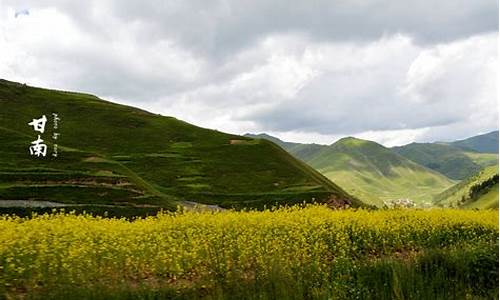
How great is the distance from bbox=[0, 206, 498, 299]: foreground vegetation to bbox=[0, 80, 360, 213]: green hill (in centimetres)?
3317

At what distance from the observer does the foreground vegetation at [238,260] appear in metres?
12.8

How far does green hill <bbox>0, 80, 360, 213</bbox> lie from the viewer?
6028 cm

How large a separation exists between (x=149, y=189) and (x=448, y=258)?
5231cm

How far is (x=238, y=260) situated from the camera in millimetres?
18734

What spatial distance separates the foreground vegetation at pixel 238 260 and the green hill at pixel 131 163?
109ft

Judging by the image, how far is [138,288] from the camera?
45.2ft

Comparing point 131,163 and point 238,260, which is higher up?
point 131,163

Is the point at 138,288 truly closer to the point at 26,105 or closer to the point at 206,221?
the point at 206,221

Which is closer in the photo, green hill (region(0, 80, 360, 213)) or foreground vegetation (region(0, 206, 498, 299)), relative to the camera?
foreground vegetation (region(0, 206, 498, 299))

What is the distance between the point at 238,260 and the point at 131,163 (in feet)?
239

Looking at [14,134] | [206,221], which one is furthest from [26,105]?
[206,221]

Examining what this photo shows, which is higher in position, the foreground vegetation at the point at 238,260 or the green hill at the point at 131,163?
the green hill at the point at 131,163

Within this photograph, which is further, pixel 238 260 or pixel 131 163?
pixel 131 163

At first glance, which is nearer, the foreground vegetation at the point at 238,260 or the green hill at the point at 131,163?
the foreground vegetation at the point at 238,260
